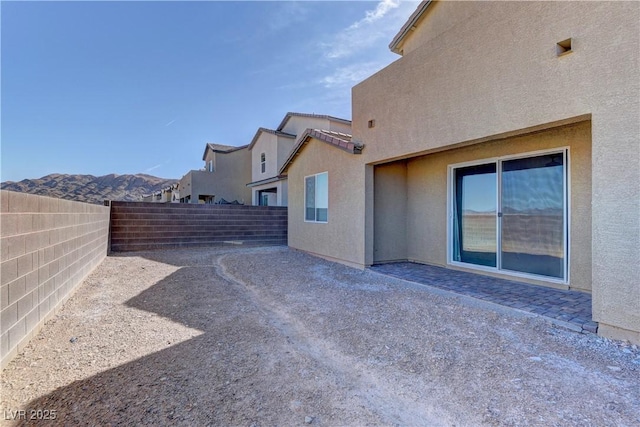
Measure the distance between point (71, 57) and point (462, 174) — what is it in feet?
50.3

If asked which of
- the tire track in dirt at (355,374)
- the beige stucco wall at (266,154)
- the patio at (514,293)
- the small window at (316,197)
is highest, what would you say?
the beige stucco wall at (266,154)

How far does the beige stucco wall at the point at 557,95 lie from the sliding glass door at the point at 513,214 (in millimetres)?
1518

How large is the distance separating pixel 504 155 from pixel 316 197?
224 inches

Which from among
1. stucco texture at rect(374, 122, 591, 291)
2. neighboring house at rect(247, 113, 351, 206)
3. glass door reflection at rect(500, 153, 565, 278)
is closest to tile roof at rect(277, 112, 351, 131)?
neighboring house at rect(247, 113, 351, 206)

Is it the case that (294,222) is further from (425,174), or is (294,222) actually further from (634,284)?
(634,284)

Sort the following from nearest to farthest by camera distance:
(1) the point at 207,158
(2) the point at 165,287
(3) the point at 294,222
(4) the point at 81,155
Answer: (2) the point at 165,287 → (3) the point at 294,222 → (4) the point at 81,155 → (1) the point at 207,158

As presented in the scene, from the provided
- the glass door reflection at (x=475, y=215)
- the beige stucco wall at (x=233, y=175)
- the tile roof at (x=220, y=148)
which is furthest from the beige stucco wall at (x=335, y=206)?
the tile roof at (x=220, y=148)

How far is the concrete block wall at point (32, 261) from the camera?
9.53 ft

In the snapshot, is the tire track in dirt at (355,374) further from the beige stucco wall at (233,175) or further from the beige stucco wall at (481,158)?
the beige stucco wall at (233,175)

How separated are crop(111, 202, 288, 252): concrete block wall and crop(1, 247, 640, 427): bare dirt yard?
693cm

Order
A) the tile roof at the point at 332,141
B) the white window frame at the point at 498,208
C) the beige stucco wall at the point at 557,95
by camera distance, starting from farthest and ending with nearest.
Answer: the tile roof at the point at 332,141 → the white window frame at the point at 498,208 → the beige stucco wall at the point at 557,95

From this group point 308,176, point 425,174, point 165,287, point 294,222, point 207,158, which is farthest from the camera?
point 207,158

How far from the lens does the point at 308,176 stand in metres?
10.8

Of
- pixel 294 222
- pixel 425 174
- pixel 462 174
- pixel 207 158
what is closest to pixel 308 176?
pixel 294 222
